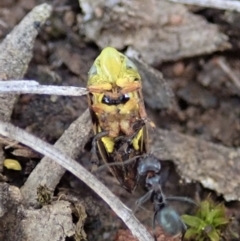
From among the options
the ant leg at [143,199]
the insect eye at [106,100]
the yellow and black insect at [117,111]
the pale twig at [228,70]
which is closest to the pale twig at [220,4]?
the pale twig at [228,70]

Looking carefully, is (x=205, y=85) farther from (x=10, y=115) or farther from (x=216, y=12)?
(x=10, y=115)

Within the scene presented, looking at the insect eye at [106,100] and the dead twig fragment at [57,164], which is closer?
the dead twig fragment at [57,164]

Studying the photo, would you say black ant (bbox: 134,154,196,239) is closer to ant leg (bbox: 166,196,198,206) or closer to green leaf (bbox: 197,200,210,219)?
ant leg (bbox: 166,196,198,206)

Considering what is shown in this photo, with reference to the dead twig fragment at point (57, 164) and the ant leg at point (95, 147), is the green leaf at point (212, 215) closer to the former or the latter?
the ant leg at point (95, 147)

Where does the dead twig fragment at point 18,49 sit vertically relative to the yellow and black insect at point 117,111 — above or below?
above

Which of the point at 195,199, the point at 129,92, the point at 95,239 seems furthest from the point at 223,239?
the point at 129,92

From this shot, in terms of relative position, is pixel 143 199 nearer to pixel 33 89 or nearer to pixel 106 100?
pixel 106 100
